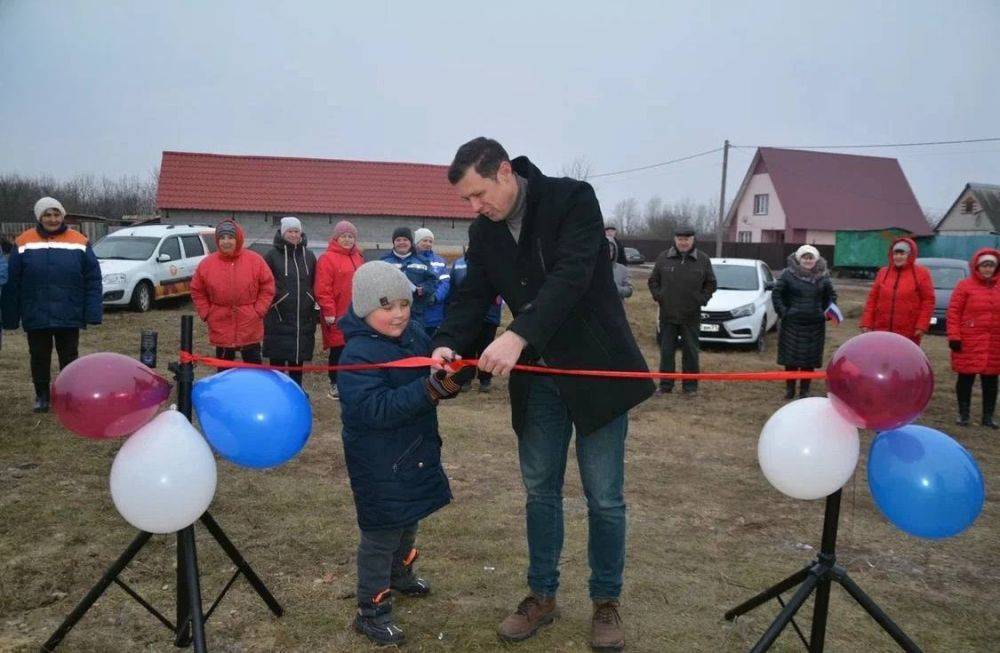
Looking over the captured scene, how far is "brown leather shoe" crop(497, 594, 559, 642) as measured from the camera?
10.5 feet

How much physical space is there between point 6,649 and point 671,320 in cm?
711

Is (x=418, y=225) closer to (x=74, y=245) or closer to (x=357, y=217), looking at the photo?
(x=357, y=217)

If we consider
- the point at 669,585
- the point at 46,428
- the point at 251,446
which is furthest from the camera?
the point at 46,428

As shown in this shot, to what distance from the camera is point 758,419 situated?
7.81 meters

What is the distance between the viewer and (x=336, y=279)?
304 inches

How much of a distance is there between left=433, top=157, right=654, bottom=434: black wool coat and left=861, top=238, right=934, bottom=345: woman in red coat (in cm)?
584

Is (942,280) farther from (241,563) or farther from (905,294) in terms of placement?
(241,563)

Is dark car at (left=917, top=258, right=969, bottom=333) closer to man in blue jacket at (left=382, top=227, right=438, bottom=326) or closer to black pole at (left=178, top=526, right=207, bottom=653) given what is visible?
man in blue jacket at (left=382, top=227, right=438, bottom=326)

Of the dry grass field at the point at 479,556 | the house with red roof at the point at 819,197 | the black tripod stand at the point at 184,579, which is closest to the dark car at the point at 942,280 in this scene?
the dry grass field at the point at 479,556

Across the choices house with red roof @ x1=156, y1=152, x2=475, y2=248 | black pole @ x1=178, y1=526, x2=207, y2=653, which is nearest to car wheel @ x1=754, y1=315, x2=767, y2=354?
black pole @ x1=178, y1=526, x2=207, y2=653

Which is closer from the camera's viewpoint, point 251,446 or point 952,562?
point 251,446

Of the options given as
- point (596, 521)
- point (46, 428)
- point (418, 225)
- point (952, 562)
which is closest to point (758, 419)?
point (952, 562)

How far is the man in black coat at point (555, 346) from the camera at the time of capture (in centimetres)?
293

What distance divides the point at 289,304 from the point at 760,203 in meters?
41.1
